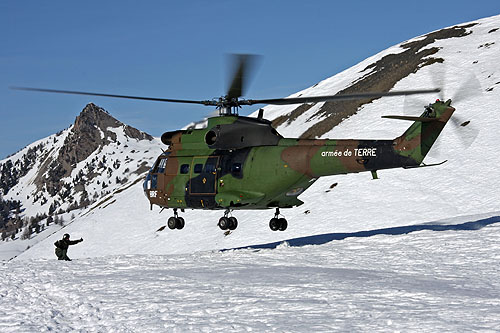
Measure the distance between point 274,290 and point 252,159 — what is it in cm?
957

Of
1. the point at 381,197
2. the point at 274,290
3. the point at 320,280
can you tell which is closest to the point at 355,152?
the point at 320,280

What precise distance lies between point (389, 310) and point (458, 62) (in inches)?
2411

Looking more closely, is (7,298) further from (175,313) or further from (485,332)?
(485,332)

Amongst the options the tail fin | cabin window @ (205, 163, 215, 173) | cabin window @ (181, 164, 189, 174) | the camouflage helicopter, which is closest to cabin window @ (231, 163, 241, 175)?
the camouflage helicopter

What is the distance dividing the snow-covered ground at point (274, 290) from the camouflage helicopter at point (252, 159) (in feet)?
8.72

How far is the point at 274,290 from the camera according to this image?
13.6m

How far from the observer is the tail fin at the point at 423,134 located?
776 inches

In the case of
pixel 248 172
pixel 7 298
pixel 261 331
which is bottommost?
pixel 7 298

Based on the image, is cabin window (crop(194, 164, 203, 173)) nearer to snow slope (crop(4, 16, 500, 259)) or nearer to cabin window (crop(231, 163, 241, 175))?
cabin window (crop(231, 163, 241, 175))

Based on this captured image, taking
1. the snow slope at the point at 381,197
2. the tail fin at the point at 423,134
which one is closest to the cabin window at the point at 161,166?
the tail fin at the point at 423,134

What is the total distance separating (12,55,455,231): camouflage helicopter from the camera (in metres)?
20.0

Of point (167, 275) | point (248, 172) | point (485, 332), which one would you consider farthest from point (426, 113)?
point (485, 332)

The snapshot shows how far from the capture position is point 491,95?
50469mm

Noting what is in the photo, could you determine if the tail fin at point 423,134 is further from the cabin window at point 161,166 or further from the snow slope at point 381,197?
the snow slope at point 381,197
